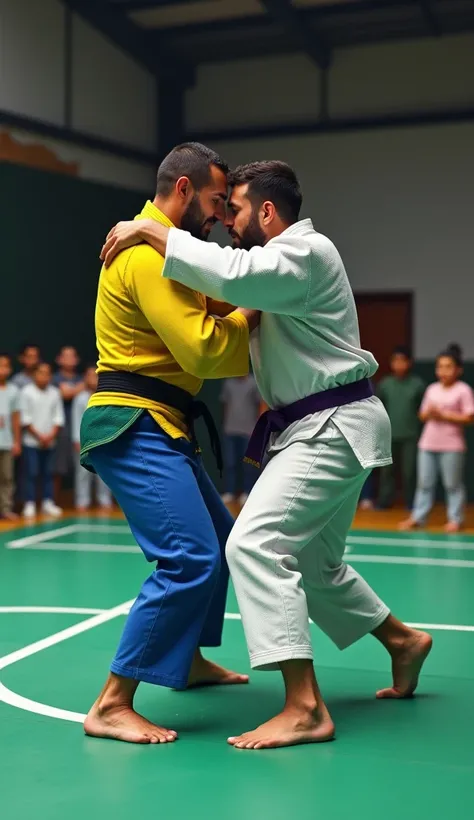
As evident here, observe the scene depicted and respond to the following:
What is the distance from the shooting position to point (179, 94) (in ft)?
44.0

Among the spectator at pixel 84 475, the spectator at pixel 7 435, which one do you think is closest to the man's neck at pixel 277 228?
the spectator at pixel 7 435

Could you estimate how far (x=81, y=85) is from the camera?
39.9 feet

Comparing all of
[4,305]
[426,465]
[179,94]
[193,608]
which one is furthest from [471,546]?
[179,94]

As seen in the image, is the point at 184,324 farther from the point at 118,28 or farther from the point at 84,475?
the point at 118,28

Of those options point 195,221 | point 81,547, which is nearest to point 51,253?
point 81,547

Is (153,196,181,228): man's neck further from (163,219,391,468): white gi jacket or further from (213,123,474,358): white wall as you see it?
(213,123,474,358): white wall

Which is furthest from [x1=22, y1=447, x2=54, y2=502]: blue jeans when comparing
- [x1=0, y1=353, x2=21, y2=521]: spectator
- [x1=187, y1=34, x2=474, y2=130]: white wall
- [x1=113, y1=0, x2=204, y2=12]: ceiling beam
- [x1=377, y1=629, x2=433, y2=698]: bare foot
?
[x1=377, y1=629, x2=433, y2=698]: bare foot

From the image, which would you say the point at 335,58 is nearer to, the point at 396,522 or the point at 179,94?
the point at 179,94

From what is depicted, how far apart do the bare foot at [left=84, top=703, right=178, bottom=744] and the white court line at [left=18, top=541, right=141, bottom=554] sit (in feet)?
12.7

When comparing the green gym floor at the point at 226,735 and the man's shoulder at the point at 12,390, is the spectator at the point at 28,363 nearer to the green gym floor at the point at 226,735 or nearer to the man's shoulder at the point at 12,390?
the man's shoulder at the point at 12,390

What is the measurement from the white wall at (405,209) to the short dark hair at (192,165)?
30.3ft

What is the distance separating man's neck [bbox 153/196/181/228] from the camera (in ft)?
10.8

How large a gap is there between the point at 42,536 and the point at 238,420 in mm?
3058

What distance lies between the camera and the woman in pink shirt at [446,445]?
28.0 ft
